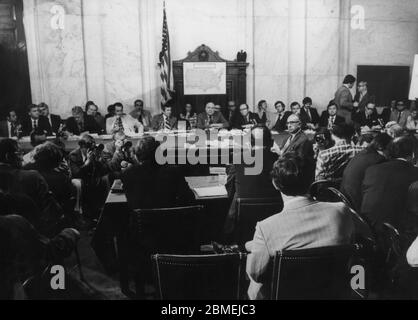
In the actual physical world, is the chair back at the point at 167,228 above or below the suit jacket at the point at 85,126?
below

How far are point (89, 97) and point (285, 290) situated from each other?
308 inches

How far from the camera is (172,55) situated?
9.21 meters

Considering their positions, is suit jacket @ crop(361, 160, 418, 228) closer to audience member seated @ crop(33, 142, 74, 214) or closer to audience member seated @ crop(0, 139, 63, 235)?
audience member seated @ crop(0, 139, 63, 235)

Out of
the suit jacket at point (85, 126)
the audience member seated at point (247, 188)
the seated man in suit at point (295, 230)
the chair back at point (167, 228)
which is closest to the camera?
the seated man in suit at point (295, 230)

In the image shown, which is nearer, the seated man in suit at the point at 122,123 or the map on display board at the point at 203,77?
the seated man in suit at the point at 122,123

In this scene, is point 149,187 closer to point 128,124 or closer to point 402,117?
point 128,124

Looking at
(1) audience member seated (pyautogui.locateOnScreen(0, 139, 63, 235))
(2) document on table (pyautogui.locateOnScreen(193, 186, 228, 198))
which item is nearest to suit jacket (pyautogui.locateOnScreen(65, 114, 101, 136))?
(1) audience member seated (pyautogui.locateOnScreen(0, 139, 63, 235))

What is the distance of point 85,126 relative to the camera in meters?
7.64

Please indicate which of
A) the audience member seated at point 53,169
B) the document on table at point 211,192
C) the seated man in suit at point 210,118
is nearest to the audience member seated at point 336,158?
the document on table at point 211,192

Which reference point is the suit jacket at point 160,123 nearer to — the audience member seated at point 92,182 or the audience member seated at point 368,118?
the audience member seated at point 92,182

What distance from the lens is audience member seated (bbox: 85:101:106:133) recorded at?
7.85 metres

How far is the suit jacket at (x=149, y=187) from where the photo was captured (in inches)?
124

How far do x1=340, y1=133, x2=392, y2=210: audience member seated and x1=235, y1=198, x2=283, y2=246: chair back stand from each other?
1.96 ft

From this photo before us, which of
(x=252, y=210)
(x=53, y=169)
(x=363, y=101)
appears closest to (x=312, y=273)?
(x=252, y=210)
